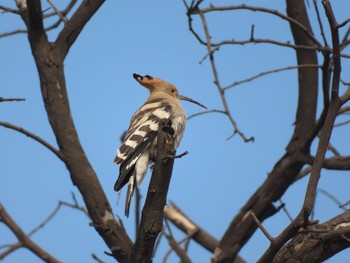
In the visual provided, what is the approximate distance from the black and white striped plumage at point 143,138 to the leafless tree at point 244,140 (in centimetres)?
24

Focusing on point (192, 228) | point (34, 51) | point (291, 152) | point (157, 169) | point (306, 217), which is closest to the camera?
point (306, 217)

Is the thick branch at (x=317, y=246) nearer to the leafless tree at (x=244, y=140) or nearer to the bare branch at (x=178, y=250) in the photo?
the leafless tree at (x=244, y=140)

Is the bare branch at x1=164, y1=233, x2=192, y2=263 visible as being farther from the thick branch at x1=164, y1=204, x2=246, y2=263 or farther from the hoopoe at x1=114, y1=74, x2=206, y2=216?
the hoopoe at x1=114, y1=74, x2=206, y2=216

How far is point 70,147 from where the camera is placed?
3361 millimetres

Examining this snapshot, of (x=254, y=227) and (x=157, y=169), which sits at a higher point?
(x=254, y=227)

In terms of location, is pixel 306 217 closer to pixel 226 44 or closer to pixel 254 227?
pixel 226 44

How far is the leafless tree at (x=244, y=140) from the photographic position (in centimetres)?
222

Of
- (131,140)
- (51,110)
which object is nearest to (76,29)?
(51,110)

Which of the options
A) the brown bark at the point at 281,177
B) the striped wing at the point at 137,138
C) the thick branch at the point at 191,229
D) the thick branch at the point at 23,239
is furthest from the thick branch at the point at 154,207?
the thick branch at the point at 191,229

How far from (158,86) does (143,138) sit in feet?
3.65

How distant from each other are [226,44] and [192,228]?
190 centimetres

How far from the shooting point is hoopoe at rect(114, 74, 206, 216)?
3092 millimetres

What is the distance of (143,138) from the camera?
327cm

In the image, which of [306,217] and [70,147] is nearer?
[306,217]
